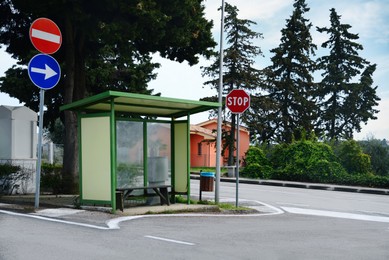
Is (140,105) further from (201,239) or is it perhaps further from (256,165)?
(256,165)

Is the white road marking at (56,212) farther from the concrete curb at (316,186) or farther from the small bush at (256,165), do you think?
the small bush at (256,165)

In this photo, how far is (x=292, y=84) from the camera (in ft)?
182

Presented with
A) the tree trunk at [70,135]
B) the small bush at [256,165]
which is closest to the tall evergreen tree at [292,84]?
the small bush at [256,165]

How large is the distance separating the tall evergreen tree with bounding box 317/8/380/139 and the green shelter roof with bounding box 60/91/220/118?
4485cm

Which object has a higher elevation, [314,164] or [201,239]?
[314,164]

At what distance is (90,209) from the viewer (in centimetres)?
1245

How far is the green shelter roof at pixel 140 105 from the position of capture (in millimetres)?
11984

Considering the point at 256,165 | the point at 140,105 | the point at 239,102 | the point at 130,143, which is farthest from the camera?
the point at 256,165

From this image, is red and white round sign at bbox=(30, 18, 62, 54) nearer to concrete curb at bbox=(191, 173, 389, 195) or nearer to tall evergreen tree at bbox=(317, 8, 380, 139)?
concrete curb at bbox=(191, 173, 389, 195)

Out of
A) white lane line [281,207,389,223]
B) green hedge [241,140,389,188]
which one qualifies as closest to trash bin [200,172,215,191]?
white lane line [281,207,389,223]

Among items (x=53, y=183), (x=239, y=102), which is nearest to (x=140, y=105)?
(x=239, y=102)

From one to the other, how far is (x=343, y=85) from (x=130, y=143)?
46.6 metres

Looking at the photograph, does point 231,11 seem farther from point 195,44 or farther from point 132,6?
point 132,6

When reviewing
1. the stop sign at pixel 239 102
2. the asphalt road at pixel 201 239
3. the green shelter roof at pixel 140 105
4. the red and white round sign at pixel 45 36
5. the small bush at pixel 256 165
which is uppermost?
the red and white round sign at pixel 45 36
